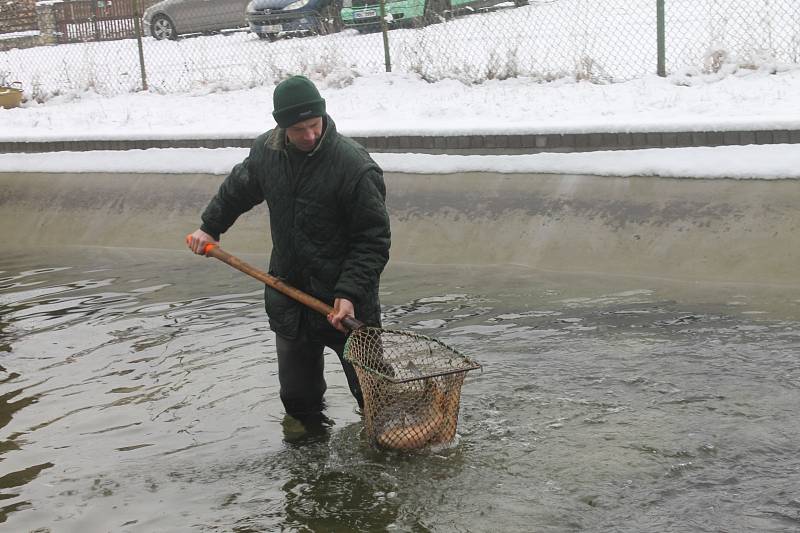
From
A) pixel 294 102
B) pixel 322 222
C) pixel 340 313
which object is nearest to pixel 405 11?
pixel 322 222

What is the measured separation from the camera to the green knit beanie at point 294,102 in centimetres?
434

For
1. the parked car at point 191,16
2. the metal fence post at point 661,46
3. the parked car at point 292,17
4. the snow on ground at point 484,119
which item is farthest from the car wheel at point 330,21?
the metal fence post at point 661,46

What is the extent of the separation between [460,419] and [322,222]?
4.35 feet

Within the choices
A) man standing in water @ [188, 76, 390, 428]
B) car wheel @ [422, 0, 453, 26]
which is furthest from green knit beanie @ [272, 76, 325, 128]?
car wheel @ [422, 0, 453, 26]

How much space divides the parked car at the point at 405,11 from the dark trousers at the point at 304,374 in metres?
10.5

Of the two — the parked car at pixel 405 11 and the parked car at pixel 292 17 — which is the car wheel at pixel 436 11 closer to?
the parked car at pixel 405 11

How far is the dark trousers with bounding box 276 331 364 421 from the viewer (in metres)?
4.87

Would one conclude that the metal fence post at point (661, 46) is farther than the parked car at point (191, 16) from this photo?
No

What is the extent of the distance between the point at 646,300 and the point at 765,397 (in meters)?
1.85

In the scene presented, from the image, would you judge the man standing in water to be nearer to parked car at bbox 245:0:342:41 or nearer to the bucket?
parked car at bbox 245:0:342:41

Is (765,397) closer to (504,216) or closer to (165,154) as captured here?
(504,216)

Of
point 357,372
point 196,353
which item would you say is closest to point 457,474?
point 357,372

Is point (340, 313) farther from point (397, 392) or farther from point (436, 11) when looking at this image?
point (436, 11)

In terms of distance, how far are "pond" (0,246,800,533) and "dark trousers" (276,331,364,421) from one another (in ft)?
0.63
